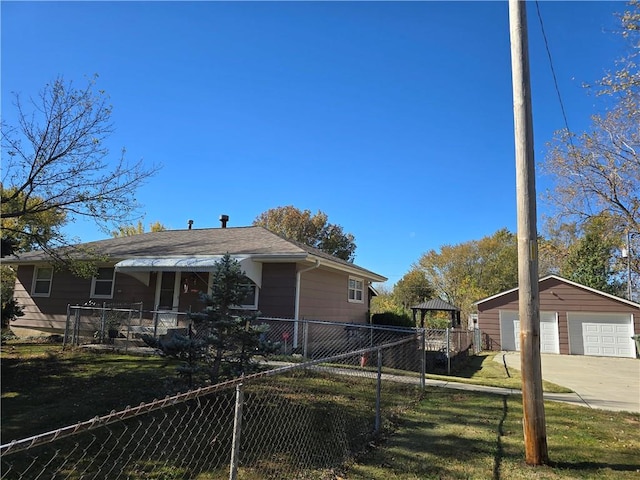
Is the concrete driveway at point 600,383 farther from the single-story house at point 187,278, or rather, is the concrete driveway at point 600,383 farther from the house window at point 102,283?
the house window at point 102,283

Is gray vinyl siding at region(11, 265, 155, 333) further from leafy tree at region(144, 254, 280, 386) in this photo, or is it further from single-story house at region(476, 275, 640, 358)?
single-story house at region(476, 275, 640, 358)

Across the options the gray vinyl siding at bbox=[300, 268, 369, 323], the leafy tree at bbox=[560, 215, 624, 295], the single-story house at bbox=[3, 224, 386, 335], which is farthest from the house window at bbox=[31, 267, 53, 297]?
the leafy tree at bbox=[560, 215, 624, 295]

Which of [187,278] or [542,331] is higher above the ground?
[187,278]

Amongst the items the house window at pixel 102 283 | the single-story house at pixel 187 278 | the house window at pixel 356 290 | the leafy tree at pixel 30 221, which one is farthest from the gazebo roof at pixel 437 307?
the leafy tree at pixel 30 221

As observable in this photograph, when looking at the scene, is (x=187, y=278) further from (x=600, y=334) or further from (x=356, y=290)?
(x=600, y=334)

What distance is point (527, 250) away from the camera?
15.3 ft

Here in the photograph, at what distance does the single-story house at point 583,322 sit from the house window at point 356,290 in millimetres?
8875

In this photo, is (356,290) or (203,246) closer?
(203,246)

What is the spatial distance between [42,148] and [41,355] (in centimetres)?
506

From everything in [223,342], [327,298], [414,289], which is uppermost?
[414,289]

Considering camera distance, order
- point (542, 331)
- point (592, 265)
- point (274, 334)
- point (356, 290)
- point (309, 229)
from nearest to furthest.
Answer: point (274, 334) < point (356, 290) < point (542, 331) < point (592, 265) < point (309, 229)

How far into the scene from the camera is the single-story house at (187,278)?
44.0ft

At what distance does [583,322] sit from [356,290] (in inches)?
478

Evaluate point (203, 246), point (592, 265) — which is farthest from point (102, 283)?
point (592, 265)
